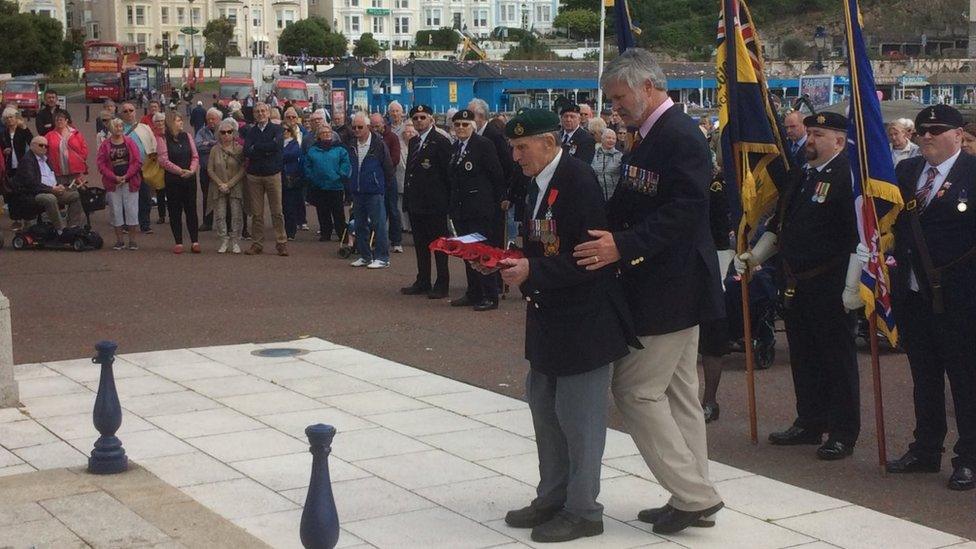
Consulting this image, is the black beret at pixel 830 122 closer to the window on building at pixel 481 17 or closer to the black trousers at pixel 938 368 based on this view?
the black trousers at pixel 938 368

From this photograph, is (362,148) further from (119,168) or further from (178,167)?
(119,168)

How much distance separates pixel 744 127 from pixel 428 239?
681 cm

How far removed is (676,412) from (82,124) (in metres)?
58.4

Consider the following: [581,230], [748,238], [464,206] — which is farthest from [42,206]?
[581,230]

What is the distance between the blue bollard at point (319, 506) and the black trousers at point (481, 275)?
8045 mm

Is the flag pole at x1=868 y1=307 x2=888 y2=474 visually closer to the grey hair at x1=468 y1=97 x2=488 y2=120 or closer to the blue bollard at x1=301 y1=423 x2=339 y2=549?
the blue bollard at x1=301 y1=423 x2=339 y2=549

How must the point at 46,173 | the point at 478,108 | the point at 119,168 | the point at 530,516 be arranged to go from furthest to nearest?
1. the point at 46,173
2. the point at 119,168
3. the point at 478,108
4. the point at 530,516

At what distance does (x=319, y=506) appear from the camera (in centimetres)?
531

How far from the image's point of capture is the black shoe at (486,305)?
13.6 m

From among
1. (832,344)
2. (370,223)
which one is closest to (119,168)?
(370,223)

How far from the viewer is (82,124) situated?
6088 cm

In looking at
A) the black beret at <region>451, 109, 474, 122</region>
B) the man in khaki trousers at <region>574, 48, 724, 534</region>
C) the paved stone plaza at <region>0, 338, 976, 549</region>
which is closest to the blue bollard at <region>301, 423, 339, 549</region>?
the paved stone plaza at <region>0, 338, 976, 549</region>

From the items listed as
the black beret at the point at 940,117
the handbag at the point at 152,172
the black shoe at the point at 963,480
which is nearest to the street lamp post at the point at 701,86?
the handbag at the point at 152,172

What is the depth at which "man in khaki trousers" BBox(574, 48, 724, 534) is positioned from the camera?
6.11 metres
